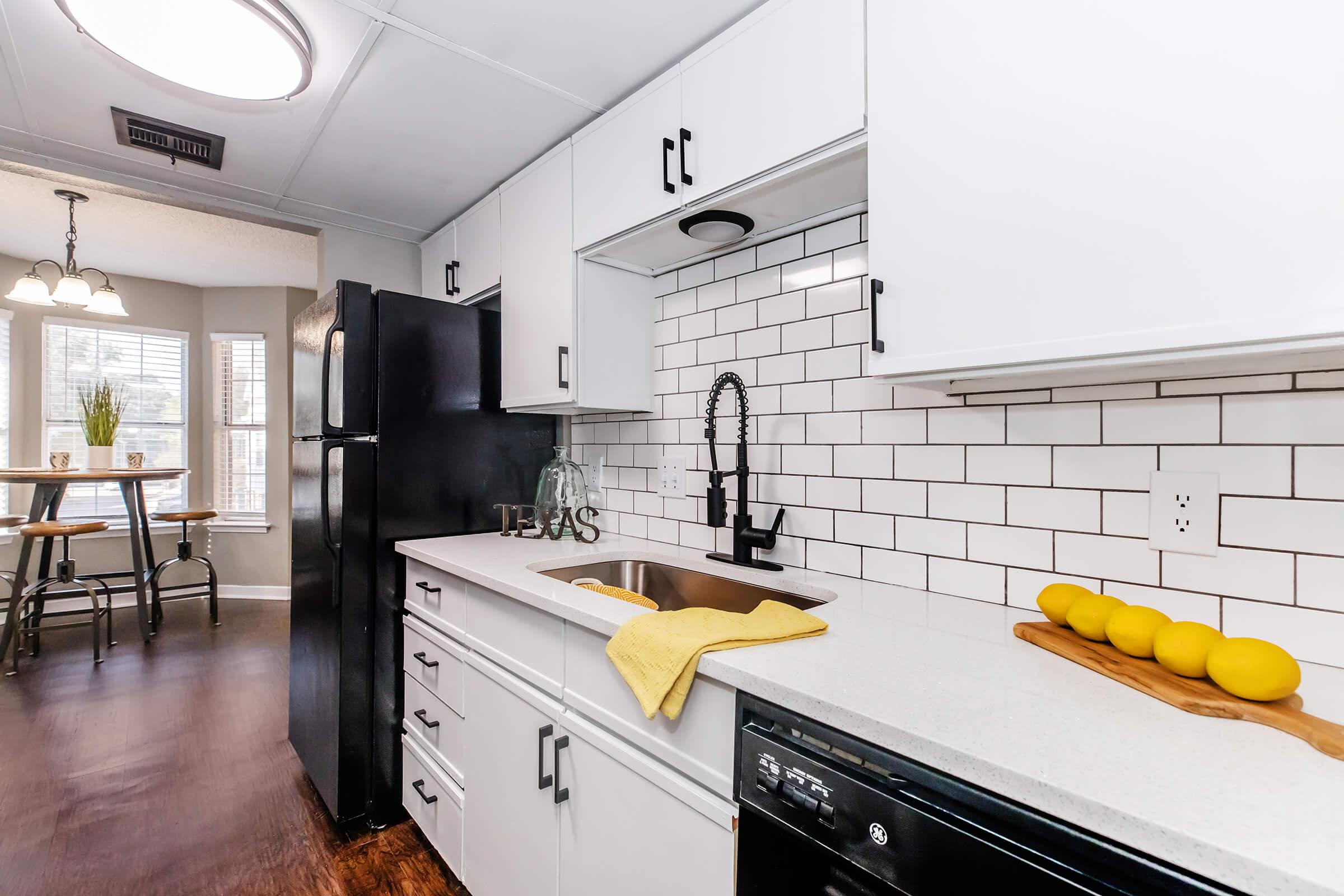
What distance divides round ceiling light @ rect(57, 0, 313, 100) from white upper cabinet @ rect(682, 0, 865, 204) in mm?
991

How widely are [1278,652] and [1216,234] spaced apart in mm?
514

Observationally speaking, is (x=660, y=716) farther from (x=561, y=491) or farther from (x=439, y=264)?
(x=439, y=264)

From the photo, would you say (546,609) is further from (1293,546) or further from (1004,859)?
(1293,546)

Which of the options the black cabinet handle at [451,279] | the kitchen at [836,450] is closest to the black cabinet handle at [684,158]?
the kitchen at [836,450]

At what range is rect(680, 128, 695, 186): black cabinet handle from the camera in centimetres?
151

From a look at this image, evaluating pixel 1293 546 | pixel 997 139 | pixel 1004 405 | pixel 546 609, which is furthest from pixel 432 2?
pixel 1293 546

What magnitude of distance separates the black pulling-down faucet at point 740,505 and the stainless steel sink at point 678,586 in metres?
0.09

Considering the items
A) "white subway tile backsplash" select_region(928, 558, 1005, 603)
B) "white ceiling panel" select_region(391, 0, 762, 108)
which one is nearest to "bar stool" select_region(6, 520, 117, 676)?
"white ceiling panel" select_region(391, 0, 762, 108)

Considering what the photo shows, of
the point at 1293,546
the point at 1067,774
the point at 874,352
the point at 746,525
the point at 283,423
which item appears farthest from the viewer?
the point at 283,423

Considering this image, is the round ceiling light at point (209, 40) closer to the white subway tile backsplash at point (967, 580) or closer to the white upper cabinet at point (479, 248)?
the white upper cabinet at point (479, 248)

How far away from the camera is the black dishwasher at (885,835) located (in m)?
0.58

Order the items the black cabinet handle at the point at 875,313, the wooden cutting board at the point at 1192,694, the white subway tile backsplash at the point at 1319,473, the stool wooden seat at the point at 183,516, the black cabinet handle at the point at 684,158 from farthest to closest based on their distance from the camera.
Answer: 1. the stool wooden seat at the point at 183,516
2. the black cabinet handle at the point at 684,158
3. the black cabinet handle at the point at 875,313
4. the white subway tile backsplash at the point at 1319,473
5. the wooden cutting board at the point at 1192,694

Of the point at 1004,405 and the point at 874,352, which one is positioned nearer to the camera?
the point at 874,352

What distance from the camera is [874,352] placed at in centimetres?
114
